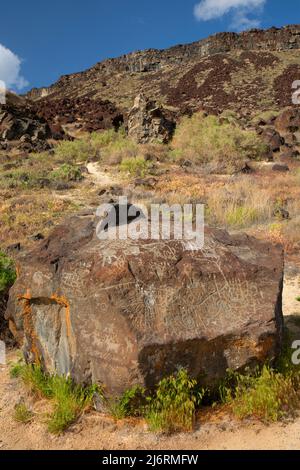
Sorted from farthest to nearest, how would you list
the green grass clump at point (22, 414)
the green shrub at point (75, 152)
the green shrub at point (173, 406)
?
the green shrub at point (75, 152)
the green grass clump at point (22, 414)
the green shrub at point (173, 406)

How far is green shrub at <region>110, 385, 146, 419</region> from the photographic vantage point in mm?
3326

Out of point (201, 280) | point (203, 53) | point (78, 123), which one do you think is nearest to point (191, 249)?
point (201, 280)

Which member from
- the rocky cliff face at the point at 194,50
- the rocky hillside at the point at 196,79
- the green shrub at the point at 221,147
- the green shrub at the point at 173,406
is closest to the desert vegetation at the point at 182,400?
the green shrub at the point at 173,406

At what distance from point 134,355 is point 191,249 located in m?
1.13

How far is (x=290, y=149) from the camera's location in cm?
1909

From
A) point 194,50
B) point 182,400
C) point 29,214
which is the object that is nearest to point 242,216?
point 29,214

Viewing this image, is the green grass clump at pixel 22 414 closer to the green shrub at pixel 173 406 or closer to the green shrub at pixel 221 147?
the green shrub at pixel 173 406

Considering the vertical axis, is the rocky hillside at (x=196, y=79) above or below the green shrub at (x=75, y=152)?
above

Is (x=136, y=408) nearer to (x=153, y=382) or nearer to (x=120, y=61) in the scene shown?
(x=153, y=382)

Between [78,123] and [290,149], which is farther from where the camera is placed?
[78,123]

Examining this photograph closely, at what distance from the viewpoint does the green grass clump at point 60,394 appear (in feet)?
11.2

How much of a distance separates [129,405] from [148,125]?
760 inches

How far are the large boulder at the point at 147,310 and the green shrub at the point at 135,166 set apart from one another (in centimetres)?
1132

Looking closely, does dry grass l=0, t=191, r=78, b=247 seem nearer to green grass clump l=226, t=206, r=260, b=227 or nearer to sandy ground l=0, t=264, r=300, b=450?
green grass clump l=226, t=206, r=260, b=227
